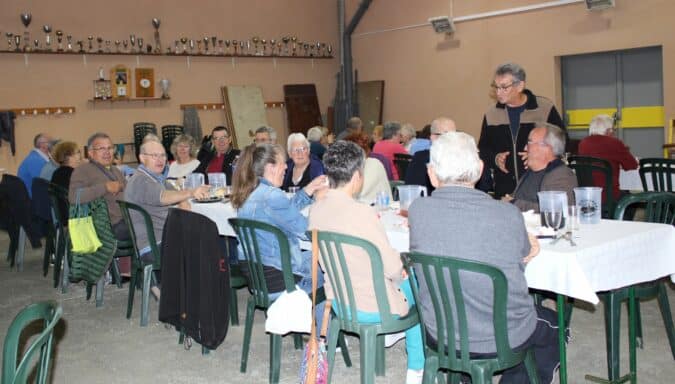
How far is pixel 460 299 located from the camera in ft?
8.21

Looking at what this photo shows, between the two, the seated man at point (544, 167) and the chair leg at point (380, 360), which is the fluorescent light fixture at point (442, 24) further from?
the chair leg at point (380, 360)

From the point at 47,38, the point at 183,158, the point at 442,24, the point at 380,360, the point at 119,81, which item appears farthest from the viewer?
the point at 442,24

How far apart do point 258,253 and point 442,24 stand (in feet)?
29.6

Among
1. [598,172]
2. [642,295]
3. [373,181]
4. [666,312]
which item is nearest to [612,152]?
[598,172]

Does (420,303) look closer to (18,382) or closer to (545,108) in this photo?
(18,382)

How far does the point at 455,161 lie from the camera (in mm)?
2617

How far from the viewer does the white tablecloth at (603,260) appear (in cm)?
283

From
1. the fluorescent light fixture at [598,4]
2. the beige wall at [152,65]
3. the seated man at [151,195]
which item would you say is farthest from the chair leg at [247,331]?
the fluorescent light fixture at [598,4]

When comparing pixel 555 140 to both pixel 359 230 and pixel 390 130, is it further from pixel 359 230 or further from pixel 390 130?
pixel 390 130

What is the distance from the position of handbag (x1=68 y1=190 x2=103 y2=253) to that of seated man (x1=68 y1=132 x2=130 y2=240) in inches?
4.6

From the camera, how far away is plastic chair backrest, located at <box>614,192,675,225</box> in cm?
348

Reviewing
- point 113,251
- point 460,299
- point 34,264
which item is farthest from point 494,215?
point 34,264

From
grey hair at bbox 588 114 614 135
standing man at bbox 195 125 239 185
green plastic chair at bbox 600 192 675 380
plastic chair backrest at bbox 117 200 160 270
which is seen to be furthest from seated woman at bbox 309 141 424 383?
grey hair at bbox 588 114 614 135

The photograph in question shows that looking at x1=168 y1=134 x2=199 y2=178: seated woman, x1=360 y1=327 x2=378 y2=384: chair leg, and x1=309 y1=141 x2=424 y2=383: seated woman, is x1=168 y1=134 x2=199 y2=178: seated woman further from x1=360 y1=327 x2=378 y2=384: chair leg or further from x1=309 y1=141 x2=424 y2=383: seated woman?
x1=360 y1=327 x2=378 y2=384: chair leg
